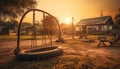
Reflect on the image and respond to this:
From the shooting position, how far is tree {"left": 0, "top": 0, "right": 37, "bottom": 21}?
20433 mm

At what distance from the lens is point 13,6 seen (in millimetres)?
21828

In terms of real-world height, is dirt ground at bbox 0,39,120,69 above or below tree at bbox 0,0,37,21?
below

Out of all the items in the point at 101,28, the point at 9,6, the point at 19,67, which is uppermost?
the point at 9,6

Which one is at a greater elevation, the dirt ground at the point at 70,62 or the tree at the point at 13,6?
the tree at the point at 13,6

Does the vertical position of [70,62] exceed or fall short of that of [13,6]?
it falls short

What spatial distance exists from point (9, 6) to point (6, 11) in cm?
143

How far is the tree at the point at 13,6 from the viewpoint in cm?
2043

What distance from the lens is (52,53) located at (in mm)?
9062

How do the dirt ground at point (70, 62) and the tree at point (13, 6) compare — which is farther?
the tree at point (13, 6)

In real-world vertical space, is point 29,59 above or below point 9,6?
below

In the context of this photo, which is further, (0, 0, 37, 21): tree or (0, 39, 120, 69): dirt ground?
(0, 0, 37, 21): tree

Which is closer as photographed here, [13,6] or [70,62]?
[70,62]

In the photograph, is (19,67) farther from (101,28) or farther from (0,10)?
(101,28)

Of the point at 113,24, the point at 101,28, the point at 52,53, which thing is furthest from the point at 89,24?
the point at 52,53
